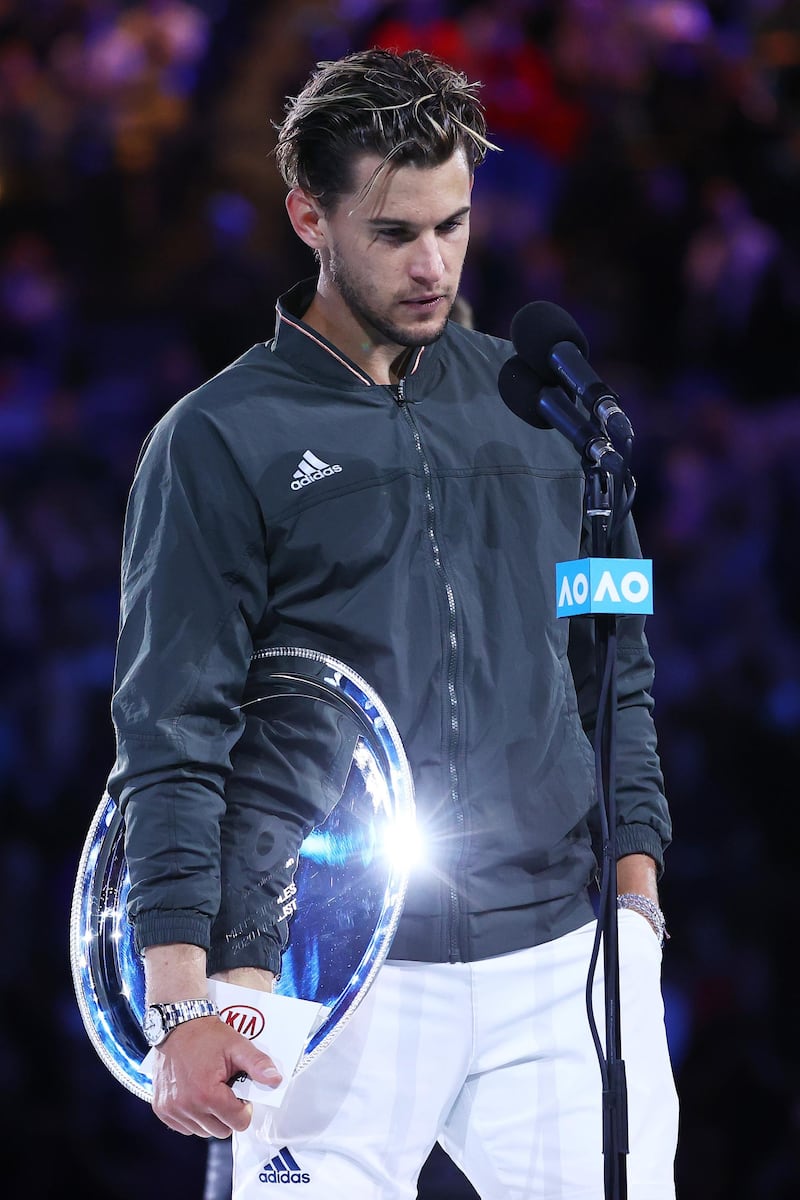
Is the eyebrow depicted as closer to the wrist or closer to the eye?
the eye

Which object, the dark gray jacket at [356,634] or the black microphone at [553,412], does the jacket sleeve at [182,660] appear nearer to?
the dark gray jacket at [356,634]

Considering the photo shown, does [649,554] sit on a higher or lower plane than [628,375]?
lower

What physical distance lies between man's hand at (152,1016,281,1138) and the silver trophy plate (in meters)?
0.09

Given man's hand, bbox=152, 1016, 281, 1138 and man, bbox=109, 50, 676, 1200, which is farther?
man, bbox=109, 50, 676, 1200

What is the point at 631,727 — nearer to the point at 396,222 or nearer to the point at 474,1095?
the point at 474,1095

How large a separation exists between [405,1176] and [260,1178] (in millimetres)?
138

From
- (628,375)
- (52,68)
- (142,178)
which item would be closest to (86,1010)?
(628,375)

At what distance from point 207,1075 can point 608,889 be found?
368mm

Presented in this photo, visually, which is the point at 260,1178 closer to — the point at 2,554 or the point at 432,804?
the point at 432,804

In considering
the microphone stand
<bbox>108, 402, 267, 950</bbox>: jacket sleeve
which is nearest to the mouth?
<bbox>108, 402, 267, 950</bbox>: jacket sleeve

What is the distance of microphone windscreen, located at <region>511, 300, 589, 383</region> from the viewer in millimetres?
1398

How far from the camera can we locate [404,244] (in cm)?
154

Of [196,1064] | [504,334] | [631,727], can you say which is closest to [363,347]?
[631,727]

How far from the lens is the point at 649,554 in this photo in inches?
139
